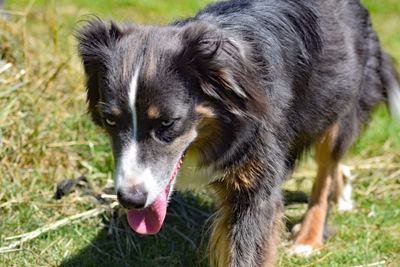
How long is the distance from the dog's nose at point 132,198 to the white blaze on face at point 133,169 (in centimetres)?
3

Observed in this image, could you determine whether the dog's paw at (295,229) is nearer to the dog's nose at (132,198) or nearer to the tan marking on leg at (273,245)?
the tan marking on leg at (273,245)

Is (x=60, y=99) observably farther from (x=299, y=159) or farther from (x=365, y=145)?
(x=365, y=145)

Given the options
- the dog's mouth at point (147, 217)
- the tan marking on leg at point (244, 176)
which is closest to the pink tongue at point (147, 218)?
the dog's mouth at point (147, 217)

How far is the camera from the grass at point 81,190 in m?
3.75

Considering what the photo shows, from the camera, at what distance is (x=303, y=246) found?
13.1 ft

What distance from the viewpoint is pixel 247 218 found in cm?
306

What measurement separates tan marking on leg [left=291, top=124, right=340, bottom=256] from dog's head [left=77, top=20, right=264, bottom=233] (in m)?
1.41

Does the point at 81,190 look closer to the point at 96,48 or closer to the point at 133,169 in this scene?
the point at 96,48

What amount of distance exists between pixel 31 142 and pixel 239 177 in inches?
83.2

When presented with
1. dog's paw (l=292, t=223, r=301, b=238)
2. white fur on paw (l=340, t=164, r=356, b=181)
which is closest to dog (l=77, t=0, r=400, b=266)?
dog's paw (l=292, t=223, r=301, b=238)

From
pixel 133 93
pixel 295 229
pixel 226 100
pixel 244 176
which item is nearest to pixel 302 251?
pixel 295 229

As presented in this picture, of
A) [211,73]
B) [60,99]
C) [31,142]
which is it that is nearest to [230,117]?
[211,73]

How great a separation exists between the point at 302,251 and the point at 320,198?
47 centimetres

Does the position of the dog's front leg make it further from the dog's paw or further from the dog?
the dog's paw
